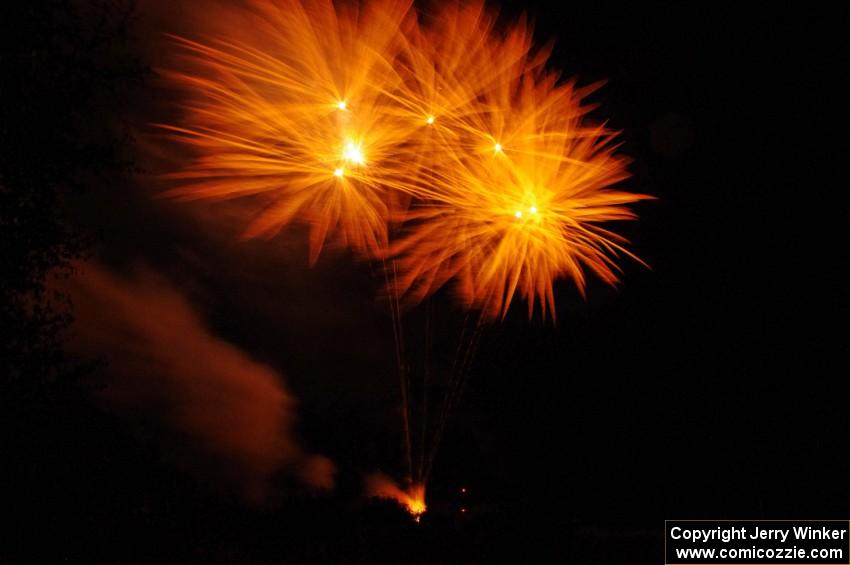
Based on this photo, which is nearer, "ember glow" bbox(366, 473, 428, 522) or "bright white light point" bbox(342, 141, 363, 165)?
"bright white light point" bbox(342, 141, 363, 165)

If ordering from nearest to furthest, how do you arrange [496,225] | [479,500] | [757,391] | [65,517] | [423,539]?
[65,517] < [423,539] < [496,225] < [479,500] < [757,391]

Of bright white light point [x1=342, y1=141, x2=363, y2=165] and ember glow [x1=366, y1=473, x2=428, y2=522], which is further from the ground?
bright white light point [x1=342, y1=141, x2=363, y2=165]

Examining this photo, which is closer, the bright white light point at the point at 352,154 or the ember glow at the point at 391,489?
the bright white light point at the point at 352,154

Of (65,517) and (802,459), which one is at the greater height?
(802,459)

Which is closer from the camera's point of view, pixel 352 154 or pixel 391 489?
pixel 352 154

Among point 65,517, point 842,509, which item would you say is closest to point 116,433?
point 65,517

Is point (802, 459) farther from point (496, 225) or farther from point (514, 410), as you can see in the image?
A: point (496, 225)

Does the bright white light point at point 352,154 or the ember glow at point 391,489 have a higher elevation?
the bright white light point at point 352,154

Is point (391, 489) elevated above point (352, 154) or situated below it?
below
